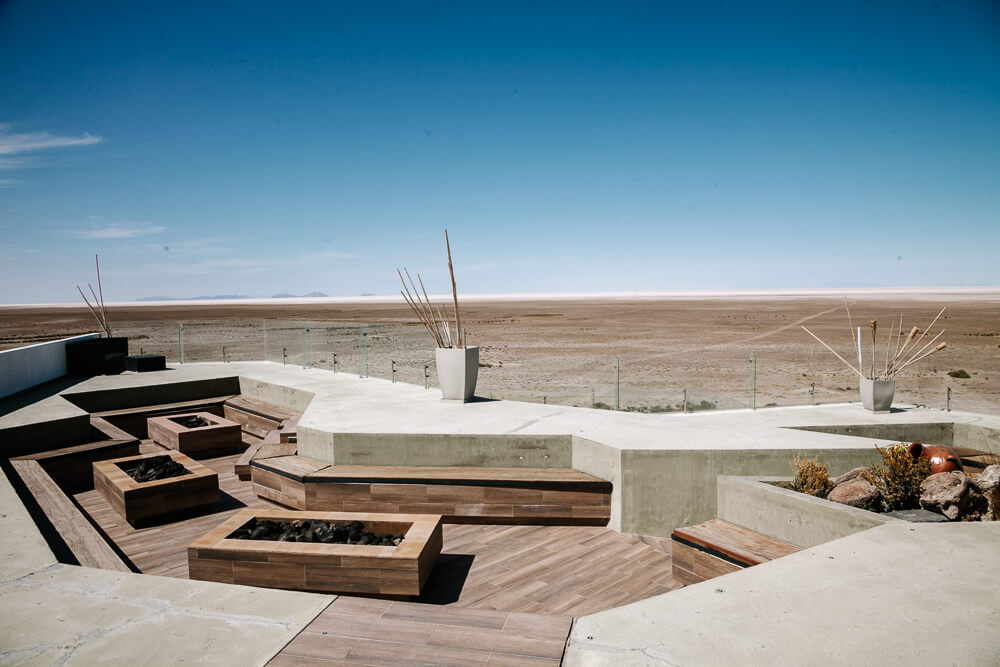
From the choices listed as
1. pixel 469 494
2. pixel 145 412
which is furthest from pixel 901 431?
pixel 145 412

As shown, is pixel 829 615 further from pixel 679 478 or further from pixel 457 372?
pixel 457 372

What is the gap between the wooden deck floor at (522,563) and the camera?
4074 millimetres

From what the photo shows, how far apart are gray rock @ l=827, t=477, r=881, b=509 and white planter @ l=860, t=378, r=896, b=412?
3.52m

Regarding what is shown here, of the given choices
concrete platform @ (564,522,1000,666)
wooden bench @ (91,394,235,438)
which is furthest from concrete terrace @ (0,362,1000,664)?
wooden bench @ (91,394,235,438)

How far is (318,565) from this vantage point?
12.8 ft

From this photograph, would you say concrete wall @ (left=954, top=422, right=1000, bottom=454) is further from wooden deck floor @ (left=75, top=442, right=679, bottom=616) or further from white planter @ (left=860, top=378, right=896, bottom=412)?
wooden deck floor @ (left=75, top=442, right=679, bottom=616)

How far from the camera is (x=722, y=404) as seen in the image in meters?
7.40

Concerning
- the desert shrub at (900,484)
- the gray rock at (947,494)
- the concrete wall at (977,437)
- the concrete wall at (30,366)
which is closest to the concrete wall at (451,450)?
the desert shrub at (900,484)

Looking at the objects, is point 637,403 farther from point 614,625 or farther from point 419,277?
point 614,625

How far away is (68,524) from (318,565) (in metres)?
2.34

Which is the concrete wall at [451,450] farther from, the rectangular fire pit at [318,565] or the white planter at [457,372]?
the white planter at [457,372]

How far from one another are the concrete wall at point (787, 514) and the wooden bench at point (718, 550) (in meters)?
0.07

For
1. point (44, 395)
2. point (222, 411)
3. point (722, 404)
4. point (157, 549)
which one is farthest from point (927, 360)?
point (44, 395)

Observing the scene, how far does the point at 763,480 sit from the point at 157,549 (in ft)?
16.4
